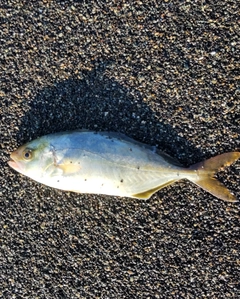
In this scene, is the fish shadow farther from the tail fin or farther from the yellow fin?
the yellow fin

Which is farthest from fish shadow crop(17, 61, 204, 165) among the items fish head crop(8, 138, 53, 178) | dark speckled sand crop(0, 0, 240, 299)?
fish head crop(8, 138, 53, 178)

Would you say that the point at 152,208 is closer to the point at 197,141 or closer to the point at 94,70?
the point at 197,141

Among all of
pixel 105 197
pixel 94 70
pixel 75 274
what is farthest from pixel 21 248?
pixel 94 70

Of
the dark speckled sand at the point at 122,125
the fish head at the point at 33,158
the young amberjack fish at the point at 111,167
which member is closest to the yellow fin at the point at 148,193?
the young amberjack fish at the point at 111,167

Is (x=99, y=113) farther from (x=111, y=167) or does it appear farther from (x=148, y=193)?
(x=148, y=193)

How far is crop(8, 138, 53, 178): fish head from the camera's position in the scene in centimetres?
287

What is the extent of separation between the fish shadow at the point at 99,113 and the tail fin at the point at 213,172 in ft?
0.42

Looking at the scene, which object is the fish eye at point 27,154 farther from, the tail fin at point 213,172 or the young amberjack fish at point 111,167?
the tail fin at point 213,172

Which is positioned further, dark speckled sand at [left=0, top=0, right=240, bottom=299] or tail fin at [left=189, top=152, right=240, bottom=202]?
dark speckled sand at [left=0, top=0, right=240, bottom=299]

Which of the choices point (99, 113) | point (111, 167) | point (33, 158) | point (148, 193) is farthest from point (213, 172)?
point (33, 158)

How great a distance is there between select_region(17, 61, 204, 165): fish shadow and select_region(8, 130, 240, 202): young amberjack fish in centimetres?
15

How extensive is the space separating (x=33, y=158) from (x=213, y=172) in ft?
4.60

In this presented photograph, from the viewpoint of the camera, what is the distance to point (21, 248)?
10.6 ft

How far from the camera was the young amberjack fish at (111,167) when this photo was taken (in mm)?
2816
